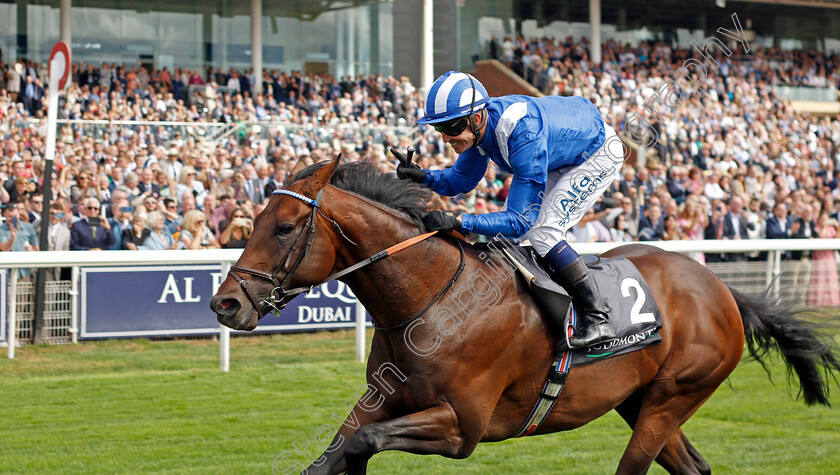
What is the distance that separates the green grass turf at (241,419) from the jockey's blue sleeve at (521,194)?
1.76 metres

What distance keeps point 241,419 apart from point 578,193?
8.98ft

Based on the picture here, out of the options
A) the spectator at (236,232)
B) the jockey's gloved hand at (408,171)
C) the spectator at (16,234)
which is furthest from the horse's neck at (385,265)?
the spectator at (16,234)

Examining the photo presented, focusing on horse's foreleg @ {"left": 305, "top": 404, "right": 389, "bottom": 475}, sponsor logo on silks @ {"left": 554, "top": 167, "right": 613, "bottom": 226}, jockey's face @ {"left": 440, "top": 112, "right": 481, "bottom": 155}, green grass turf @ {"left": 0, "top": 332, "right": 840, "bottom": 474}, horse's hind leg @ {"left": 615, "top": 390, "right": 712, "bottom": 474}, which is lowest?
green grass turf @ {"left": 0, "top": 332, "right": 840, "bottom": 474}

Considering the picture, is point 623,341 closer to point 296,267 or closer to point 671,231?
point 296,267

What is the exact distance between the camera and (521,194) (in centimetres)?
304

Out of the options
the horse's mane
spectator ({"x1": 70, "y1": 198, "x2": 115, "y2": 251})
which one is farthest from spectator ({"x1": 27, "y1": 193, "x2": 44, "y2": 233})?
the horse's mane

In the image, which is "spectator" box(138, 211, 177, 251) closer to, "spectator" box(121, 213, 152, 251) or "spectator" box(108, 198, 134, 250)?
"spectator" box(121, 213, 152, 251)

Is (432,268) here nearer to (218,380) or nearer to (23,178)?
(218,380)

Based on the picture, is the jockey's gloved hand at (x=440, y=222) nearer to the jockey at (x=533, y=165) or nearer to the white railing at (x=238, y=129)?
the jockey at (x=533, y=165)

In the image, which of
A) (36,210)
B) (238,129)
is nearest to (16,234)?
(36,210)

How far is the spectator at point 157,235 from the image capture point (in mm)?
7270

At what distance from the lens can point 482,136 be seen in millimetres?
3154

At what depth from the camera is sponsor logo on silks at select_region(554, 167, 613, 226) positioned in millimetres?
3271

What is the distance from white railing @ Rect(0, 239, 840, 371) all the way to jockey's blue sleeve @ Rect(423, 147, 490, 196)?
2.46 metres
